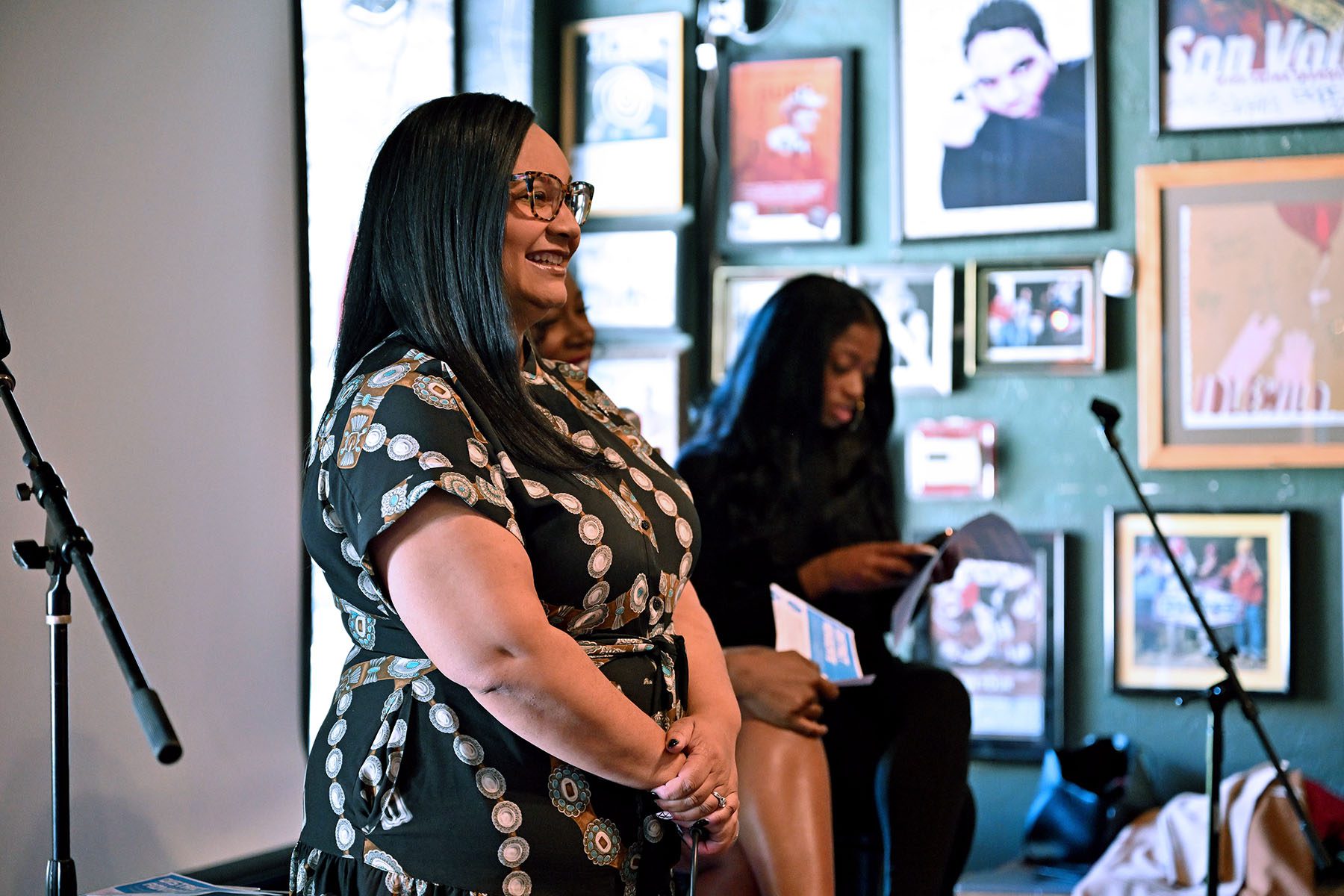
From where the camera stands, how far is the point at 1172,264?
3283mm

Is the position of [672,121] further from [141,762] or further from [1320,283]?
[141,762]

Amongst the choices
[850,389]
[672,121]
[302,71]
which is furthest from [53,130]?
[672,121]

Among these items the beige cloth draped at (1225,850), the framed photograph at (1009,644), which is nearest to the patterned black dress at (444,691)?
the beige cloth draped at (1225,850)

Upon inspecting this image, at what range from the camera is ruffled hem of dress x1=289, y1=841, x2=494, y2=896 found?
1.23 meters

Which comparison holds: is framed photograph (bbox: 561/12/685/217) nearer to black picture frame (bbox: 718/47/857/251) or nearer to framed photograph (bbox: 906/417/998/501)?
black picture frame (bbox: 718/47/857/251)

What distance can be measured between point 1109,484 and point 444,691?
246 cm

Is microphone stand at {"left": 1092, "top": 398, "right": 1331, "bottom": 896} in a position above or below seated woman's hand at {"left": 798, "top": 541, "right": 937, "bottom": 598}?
below

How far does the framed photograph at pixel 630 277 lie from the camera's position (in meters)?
3.59

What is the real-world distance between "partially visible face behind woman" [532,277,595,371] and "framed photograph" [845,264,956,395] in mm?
1242

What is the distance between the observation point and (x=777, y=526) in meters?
2.45

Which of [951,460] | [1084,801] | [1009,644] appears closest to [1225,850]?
[1084,801]

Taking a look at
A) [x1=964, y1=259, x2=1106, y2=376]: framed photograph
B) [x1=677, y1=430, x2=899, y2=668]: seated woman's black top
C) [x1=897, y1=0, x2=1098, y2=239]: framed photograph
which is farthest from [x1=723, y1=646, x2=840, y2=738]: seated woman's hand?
[x1=897, y1=0, x2=1098, y2=239]: framed photograph

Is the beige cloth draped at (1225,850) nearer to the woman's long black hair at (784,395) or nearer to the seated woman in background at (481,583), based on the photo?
the woman's long black hair at (784,395)

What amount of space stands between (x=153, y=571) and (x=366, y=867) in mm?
968
